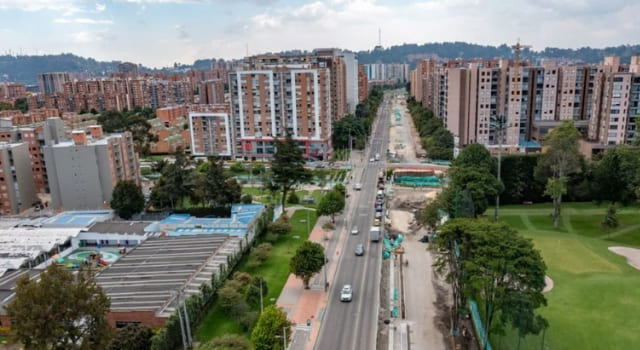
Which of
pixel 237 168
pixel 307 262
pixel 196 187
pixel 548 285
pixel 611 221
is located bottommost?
pixel 548 285

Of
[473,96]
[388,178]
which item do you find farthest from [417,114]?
[388,178]

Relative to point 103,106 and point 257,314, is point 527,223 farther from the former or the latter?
point 103,106

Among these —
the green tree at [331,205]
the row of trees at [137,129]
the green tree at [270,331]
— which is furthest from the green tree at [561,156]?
the row of trees at [137,129]

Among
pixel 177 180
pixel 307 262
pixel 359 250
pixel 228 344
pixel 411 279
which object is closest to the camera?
pixel 228 344

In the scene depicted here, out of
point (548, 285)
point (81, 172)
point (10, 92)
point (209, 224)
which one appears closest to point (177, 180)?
point (209, 224)

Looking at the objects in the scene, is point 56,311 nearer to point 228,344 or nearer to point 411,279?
point 228,344

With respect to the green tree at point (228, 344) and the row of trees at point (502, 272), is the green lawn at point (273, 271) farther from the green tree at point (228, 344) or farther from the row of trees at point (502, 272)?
the row of trees at point (502, 272)

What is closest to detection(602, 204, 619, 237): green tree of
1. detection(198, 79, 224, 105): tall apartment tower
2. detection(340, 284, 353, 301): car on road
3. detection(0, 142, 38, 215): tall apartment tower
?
detection(340, 284, 353, 301): car on road

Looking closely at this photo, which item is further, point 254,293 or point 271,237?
point 271,237

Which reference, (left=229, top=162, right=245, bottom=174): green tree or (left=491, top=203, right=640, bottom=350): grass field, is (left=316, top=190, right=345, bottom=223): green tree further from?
(left=229, top=162, right=245, bottom=174): green tree
